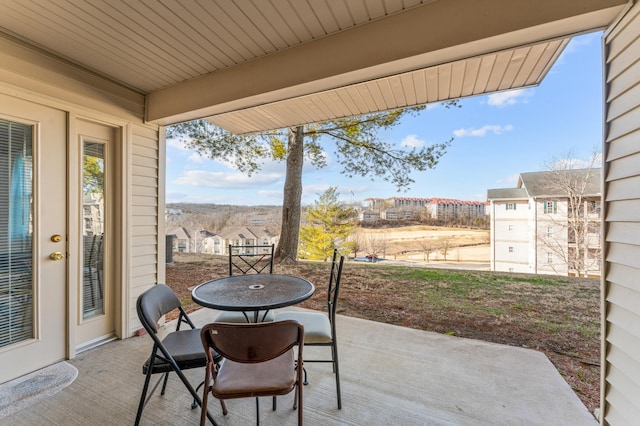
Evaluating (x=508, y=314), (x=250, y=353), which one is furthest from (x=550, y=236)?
(x=250, y=353)

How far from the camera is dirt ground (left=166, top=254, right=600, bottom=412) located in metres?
2.38

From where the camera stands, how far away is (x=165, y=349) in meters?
1.54

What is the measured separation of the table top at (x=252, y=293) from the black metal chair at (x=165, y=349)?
221mm

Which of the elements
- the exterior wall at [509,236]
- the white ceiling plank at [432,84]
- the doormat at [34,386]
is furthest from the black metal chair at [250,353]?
the exterior wall at [509,236]

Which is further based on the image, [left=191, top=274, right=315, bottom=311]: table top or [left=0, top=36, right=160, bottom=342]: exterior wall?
[left=0, top=36, right=160, bottom=342]: exterior wall

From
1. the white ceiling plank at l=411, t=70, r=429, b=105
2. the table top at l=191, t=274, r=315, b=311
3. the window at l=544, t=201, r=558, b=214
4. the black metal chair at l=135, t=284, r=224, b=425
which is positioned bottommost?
the black metal chair at l=135, t=284, r=224, b=425

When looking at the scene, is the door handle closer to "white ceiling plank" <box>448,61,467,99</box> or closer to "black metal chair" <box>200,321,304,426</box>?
"black metal chair" <box>200,321,304,426</box>

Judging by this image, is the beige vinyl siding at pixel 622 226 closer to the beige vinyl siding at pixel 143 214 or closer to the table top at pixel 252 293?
the table top at pixel 252 293

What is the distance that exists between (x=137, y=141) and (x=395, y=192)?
17.6 feet

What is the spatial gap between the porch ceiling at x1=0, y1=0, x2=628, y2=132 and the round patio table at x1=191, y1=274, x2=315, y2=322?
5.13ft

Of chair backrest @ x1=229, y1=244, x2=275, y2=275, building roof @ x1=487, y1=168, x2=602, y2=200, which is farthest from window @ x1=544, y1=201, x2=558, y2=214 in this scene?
chair backrest @ x1=229, y1=244, x2=275, y2=275

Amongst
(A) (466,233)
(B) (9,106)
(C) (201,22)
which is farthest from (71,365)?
(A) (466,233)

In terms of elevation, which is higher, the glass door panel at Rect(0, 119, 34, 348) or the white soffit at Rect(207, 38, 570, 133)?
the white soffit at Rect(207, 38, 570, 133)

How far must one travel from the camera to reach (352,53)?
6.07 ft
